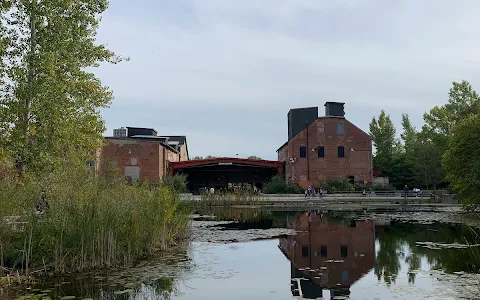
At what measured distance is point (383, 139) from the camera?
57.4 m

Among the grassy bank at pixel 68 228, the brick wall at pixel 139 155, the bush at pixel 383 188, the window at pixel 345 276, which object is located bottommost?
the window at pixel 345 276

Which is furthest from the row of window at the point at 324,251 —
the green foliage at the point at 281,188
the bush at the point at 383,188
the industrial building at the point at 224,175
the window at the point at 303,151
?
the industrial building at the point at 224,175

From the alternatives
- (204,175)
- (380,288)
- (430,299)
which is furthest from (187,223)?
(204,175)

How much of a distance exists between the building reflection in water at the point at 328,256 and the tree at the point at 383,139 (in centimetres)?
3347

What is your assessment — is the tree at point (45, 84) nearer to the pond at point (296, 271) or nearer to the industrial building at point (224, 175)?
the pond at point (296, 271)

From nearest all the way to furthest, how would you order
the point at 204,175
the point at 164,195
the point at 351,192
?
1. the point at 164,195
2. the point at 351,192
3. the point at 204,175

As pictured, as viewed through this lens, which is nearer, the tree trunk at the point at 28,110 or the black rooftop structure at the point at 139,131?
the tree trunk at the point at 28,110

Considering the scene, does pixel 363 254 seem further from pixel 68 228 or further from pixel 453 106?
pixel 453 106

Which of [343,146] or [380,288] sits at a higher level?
[343,146]

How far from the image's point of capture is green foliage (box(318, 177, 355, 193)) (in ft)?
137

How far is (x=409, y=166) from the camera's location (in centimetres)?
4672

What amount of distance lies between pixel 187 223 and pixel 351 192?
28.3 meters

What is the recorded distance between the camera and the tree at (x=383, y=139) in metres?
51.4

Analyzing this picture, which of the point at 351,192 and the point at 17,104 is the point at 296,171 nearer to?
the point at 351,192
